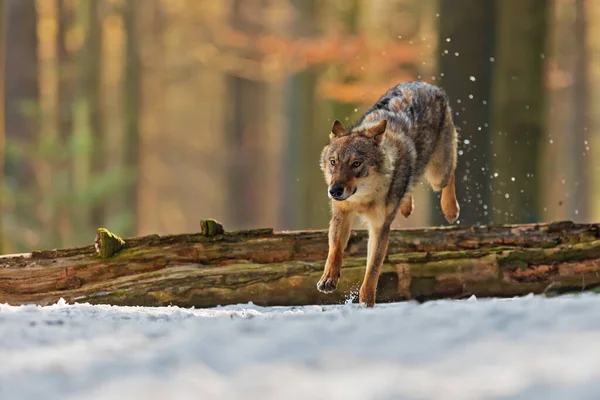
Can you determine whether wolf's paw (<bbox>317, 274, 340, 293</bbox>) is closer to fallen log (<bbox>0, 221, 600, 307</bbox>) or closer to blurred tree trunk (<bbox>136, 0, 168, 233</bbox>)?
fallen log (<bbox>0, 221, 600, 307</bbox>)

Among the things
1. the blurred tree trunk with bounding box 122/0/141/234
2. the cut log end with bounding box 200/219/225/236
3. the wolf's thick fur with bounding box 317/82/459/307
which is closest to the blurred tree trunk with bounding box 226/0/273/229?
the blurred tree trunk with bounding box 122/0/141/234

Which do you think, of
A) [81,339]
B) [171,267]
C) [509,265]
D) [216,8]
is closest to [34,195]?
[171,267]

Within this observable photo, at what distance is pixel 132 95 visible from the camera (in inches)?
933

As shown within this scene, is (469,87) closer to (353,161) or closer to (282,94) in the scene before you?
(353,161)

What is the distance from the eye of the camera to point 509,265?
7.23 metres

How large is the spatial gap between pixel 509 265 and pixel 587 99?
22598mm

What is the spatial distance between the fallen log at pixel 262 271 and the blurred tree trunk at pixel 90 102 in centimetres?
1294

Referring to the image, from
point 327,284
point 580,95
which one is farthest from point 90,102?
point 327,284

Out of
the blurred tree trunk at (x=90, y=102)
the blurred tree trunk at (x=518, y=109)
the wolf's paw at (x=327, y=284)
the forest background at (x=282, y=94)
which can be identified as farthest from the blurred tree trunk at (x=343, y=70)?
the wolf's paw at (x=327, y=284)

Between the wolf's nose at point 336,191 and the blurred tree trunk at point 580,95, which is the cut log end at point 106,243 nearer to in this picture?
the wolf's nose at point 336,191

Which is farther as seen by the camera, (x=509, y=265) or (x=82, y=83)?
(x=82, y=83)

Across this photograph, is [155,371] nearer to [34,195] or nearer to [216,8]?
[34,195]

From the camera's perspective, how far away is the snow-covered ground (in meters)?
3.42

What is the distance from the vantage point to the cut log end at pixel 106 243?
7.21 m
